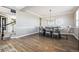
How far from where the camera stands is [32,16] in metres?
3.19

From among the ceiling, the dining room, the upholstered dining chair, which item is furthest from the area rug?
the upholstered dining chair

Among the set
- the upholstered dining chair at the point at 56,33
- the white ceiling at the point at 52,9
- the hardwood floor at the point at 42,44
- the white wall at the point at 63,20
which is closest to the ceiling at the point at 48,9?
the white ceiling at the point at 52,9

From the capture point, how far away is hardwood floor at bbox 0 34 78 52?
2822mm

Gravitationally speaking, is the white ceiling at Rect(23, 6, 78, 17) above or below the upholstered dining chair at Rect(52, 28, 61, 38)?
above

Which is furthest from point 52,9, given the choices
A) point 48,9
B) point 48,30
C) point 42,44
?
point 42,44

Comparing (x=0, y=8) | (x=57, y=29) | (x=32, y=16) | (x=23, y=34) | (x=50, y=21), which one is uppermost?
(x=0, y=8)

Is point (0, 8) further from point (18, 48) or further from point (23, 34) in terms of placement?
point (18, 48)

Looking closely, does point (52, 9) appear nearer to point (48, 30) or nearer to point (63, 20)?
point (63, 20)

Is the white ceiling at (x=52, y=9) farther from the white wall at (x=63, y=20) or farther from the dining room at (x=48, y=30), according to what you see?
the white wall at (x=63, y=20)

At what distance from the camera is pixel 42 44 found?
3010 mm

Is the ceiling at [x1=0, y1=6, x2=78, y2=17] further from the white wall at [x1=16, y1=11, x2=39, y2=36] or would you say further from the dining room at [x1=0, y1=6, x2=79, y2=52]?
the white wall at [x1=16, y1=11, x2=39, y2=36]

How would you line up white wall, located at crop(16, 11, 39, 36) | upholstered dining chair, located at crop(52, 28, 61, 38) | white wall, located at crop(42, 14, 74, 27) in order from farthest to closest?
white wall, located at crop(16, 11, 39, 36) < upholstered dining chair, located at crop(52, 28, 61, 38) < white wall, located at crop(42, 14, 74, 27)
